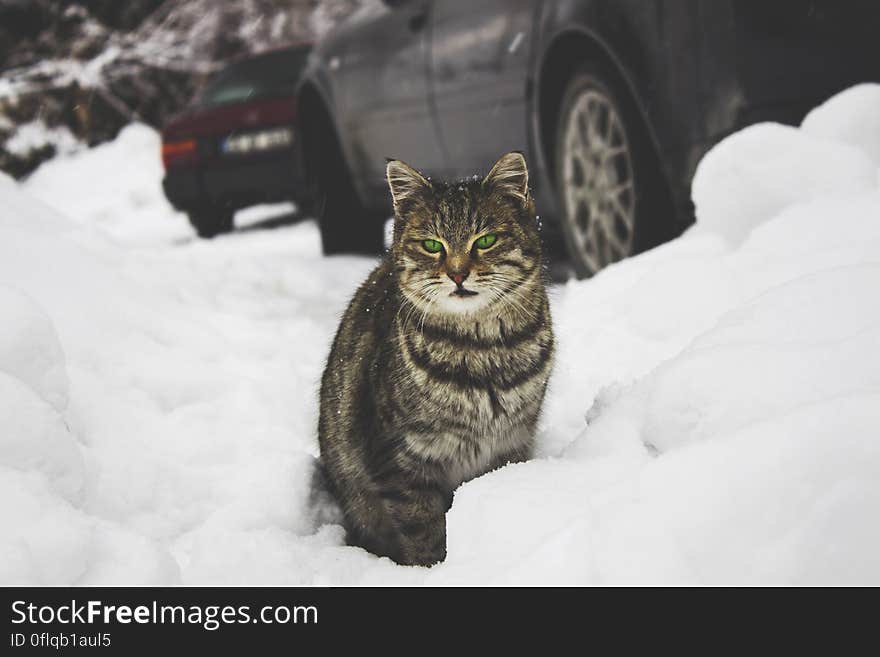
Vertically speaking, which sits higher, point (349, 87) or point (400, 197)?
point (400, 197)

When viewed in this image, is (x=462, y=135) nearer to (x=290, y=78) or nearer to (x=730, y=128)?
(x=730, y=128)

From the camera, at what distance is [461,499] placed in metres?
2.21

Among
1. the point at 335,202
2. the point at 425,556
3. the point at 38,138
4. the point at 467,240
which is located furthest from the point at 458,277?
the point at 38,138

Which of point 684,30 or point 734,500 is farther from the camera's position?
point 684,30

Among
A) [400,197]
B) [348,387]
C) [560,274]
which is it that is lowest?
[560,274]

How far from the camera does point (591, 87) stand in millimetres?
4191

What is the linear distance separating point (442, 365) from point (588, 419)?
1.67 ft

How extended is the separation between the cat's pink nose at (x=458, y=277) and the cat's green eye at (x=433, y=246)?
14 cm

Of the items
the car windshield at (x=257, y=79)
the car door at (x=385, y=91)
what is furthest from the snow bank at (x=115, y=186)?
the car door at (x=385, y=91)

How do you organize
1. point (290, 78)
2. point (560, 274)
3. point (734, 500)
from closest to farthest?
point (734, 500) < point (560, 274) < point (290, 78)

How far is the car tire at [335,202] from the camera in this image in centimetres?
737

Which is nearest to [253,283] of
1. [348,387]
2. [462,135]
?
[462,135]

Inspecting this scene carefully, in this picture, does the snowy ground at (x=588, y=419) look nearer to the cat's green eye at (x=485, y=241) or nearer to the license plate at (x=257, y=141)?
the cat's green eye at (x=485, y=241)

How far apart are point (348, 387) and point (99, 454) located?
752 mm
